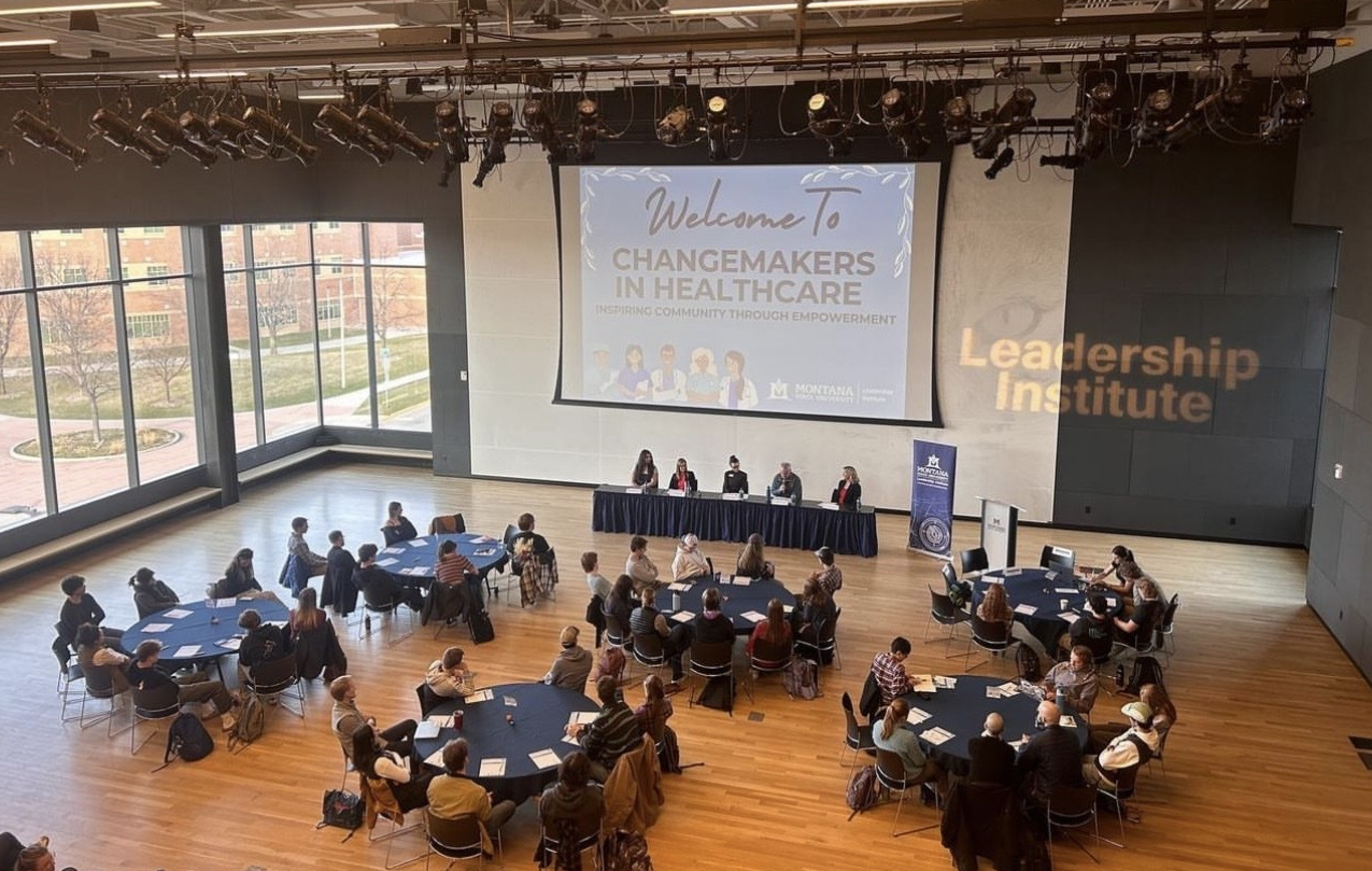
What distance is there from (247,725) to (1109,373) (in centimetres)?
1134

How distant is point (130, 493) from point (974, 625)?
37.7 ft

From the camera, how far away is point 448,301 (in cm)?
1708

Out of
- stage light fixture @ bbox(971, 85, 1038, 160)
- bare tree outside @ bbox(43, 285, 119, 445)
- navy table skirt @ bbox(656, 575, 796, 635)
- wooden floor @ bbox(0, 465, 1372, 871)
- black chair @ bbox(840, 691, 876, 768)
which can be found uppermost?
stage light fixture @ bbox(971, 85, 1038, 160)

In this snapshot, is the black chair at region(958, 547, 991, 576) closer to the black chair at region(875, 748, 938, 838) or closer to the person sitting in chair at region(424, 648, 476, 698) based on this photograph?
the black chair at region(875, 748, 938, 838)

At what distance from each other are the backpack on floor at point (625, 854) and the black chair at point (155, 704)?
13.6 ft

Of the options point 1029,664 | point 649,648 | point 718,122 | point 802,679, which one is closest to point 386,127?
point 718,122

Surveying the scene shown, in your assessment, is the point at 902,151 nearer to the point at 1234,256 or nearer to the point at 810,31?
the point at 1234,256

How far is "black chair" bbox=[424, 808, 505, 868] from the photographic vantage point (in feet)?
22.4

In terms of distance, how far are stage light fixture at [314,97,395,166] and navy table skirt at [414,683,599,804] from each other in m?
5.06

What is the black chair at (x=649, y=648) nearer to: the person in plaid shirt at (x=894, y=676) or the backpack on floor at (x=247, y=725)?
the person in plaid shirt at (x=894, y=676)

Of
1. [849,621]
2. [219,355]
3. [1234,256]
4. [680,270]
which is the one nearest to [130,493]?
[219,355]

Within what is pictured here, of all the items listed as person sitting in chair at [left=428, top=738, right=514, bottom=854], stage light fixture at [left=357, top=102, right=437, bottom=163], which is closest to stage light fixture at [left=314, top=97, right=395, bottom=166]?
stage light fixture at [left=357, top=102, right=437, bottom=163]

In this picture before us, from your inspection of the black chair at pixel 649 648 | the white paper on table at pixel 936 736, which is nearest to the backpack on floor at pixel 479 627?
the black chair at pixel 649 648

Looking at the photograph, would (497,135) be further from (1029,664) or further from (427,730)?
(1029,664)
